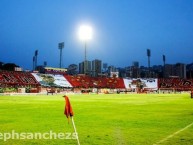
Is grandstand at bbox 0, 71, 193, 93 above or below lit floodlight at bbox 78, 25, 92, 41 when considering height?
below

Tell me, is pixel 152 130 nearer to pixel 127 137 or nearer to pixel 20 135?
pixel 127 137

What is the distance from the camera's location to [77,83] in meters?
131

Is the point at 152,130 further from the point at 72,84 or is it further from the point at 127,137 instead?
the point at 72,84

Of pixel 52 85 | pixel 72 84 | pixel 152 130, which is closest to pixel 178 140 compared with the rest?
pixel 152 130

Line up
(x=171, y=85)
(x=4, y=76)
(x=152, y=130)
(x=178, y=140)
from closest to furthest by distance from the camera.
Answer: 1. (x=178, y=140)
2. (x=152, y=130)
3. (x=4, y=76)
4. (x=171, y=85)

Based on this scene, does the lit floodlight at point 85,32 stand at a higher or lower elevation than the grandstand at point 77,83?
higher

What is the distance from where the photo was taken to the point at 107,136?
12688 millimetres

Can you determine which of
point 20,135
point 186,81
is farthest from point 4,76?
point 20,135

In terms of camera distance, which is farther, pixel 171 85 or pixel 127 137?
pixel 171 85

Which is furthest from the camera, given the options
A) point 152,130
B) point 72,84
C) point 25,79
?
point 72,84

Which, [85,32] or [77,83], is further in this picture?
[77,83]

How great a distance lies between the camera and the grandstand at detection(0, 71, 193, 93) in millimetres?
106500

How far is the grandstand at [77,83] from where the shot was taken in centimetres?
10650

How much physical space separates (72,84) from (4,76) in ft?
100
